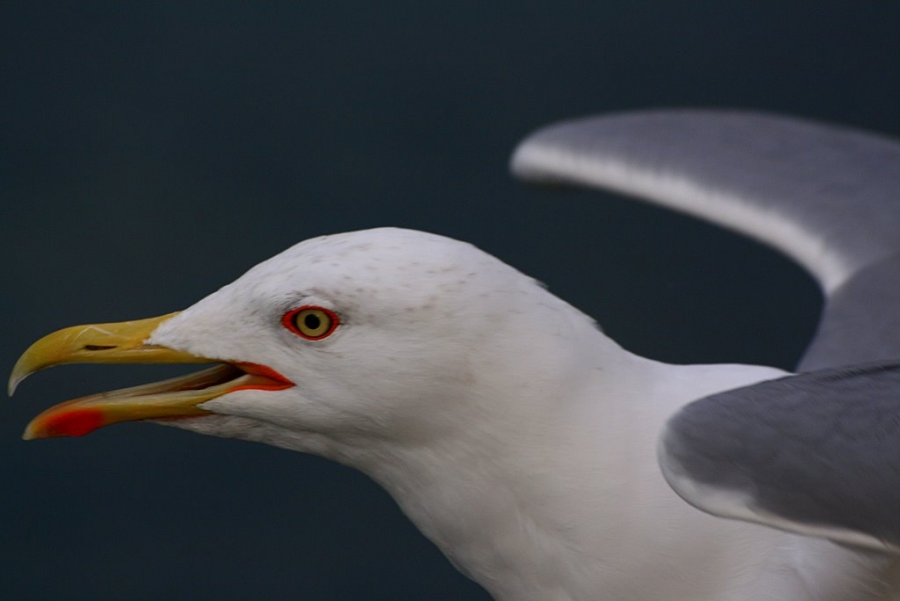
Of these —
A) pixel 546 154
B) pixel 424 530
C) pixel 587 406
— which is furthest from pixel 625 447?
pixel 546 154

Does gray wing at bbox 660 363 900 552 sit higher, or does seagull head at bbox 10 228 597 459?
seagull head at bbox 10 228 597 459

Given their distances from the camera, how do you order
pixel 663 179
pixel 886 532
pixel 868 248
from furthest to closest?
pixel 663 179
pixel 868 248
pixel 886 532

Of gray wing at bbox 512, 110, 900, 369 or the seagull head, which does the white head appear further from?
gray wing at bbox 512, 110, 900, 369

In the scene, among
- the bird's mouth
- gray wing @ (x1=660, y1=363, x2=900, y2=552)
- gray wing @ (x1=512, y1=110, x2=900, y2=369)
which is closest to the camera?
gray wing @ (x1=660, y1=363, x2=900, y2=552)

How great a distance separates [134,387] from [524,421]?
30cm

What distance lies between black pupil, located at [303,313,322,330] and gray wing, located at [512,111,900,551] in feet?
0.84

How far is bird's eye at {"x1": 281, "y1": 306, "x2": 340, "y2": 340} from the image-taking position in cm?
98

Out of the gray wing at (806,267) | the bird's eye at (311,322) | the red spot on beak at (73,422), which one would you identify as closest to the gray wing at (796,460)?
the gray wing at (806,267)

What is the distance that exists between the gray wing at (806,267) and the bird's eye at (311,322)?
9.7 inches

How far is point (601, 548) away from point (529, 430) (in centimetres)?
11

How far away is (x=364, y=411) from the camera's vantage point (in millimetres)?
998

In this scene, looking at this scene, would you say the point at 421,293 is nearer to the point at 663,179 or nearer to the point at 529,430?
the point at 529,430

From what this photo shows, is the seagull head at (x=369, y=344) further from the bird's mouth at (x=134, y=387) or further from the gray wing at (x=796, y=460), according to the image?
the gray wing at (x=796, y=460)

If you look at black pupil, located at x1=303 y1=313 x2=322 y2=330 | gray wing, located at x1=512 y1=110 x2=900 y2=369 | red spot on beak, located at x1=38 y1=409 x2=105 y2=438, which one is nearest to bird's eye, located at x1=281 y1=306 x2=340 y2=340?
black pupil, located at x1=303 y1=313 x2=322 y2=330
